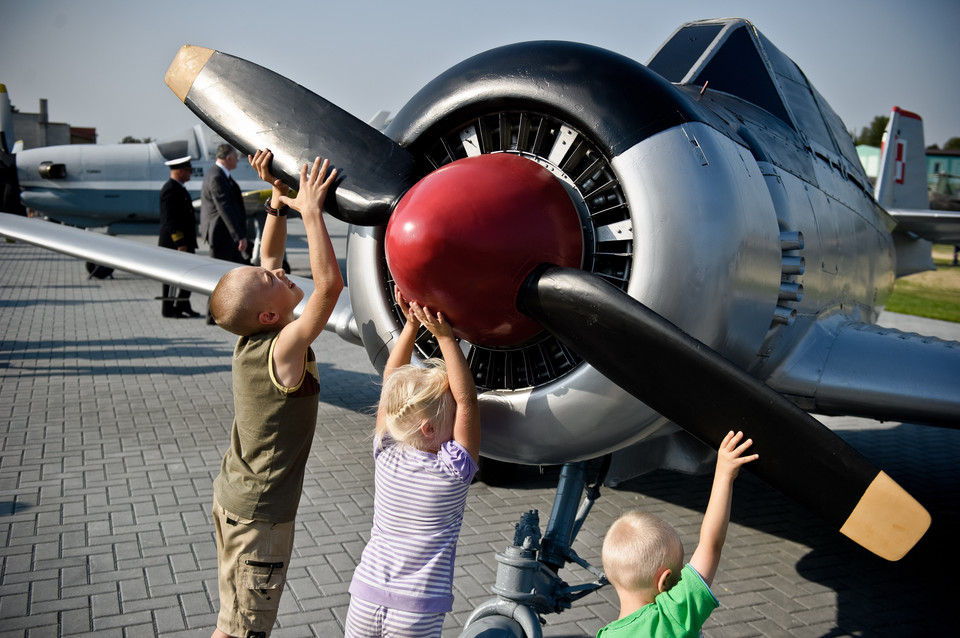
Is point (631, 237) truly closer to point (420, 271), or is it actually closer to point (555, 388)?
point (555, 388)

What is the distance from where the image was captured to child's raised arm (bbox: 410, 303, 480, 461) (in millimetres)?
1949

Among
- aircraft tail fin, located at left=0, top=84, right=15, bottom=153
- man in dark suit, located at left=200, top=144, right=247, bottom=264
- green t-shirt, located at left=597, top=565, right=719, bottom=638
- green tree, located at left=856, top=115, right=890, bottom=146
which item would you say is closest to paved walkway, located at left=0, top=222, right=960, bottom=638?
green t-shirt, located at left=597, top=565, right=719, bottom=638

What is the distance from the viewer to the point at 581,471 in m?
2.81

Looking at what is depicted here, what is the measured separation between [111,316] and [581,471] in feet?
28.9

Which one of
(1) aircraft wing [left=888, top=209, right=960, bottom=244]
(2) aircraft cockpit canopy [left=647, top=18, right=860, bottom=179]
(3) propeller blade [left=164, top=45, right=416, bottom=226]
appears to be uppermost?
(2) aircraft cockpit canopy [left=647, top=18, right=860, bottom=179]

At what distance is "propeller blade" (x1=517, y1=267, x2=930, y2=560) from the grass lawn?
11347 millimetres

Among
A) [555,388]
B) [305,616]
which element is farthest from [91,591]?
[555,388]

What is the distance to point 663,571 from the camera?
5.80ft

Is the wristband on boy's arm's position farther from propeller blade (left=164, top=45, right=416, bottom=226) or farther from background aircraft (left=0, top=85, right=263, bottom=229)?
background aircraft (left=0, top=85, right=263, bottom=229)

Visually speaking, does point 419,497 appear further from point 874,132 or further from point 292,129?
point 874,132

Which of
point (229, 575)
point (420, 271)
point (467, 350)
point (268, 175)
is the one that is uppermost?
point (268, 175)

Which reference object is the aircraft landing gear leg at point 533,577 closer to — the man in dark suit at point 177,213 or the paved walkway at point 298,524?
the paved walkway at point 298,524

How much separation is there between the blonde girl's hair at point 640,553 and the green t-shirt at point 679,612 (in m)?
0.06

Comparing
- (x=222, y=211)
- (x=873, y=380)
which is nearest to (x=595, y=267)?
(x=873, y=380)
